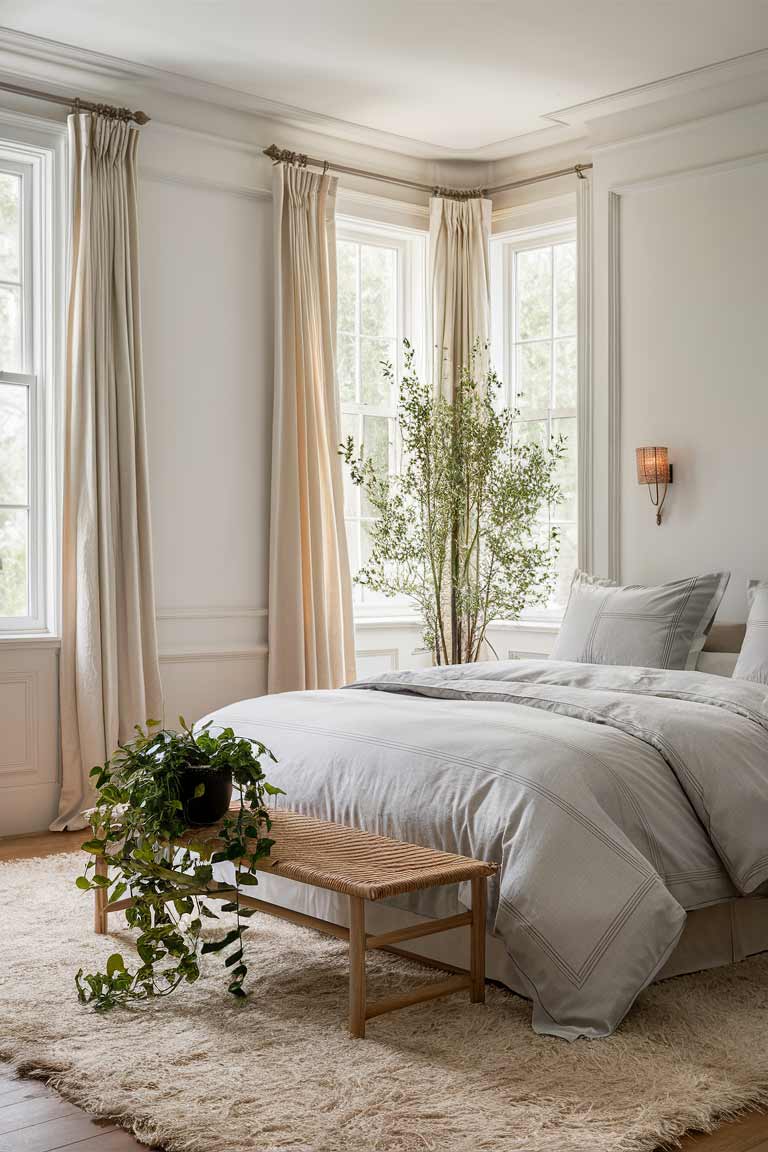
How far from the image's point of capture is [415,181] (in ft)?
21.4

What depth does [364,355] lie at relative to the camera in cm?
647

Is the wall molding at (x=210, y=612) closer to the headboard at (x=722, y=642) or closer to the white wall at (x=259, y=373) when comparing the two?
the white wall at (x=259, y=373)

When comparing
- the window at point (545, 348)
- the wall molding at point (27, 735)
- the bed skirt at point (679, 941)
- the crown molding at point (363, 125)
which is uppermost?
the crown molding at point (363, 125)

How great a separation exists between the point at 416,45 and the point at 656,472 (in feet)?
6.67

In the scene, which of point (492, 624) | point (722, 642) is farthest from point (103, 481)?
point (722, 642)

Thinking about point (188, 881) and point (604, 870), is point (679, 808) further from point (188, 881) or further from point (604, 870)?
point (188, 881)

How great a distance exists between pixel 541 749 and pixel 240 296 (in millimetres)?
3416

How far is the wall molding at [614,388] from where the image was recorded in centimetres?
570

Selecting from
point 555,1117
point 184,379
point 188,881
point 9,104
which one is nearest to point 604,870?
point 555,1117

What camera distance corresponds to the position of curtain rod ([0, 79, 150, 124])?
510 centimetres

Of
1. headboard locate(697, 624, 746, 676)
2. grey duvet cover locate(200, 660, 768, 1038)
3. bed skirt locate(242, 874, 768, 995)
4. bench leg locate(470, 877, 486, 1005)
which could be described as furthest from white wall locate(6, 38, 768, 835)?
bench leg locate(470, 877, 486, 1005)

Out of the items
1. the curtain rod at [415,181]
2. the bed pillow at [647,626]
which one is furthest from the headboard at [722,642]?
the curtain rod at [415,181]

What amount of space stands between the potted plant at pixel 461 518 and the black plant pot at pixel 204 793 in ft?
9.57

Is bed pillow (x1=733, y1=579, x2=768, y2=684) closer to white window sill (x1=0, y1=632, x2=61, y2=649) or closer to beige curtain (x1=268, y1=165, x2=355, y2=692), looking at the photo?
beige curtain (x1=268, y1=165, x2=355, y2=692)
